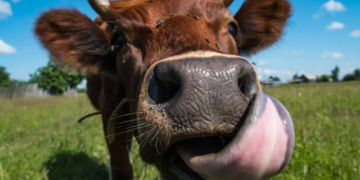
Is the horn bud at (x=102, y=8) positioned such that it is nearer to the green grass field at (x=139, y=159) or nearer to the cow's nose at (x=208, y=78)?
the green grass field at (x=139, y=159)

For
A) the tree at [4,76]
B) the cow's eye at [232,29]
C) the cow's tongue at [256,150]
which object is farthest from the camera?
the tree at [4,76]

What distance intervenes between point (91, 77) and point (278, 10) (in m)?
3.26

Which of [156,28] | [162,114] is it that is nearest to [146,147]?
[162,114]

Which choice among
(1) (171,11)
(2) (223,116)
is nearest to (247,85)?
(2) (223,116)

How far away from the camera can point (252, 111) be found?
149 cm

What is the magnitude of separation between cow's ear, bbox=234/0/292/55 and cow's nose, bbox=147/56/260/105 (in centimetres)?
225

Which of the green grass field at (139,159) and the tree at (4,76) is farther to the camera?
the tree at (4,76)

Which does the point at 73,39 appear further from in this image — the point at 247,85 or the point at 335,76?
the point at 335,76

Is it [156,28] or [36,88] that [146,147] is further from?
[36,88]

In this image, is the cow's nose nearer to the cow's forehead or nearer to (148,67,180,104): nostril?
(148,67,180,104): nostril

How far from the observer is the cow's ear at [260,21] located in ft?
12.8

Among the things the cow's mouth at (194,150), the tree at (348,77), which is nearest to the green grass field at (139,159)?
the cow's mouth at (194,150)

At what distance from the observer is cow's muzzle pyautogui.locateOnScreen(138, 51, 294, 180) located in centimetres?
147

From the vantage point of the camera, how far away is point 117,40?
308 cm
